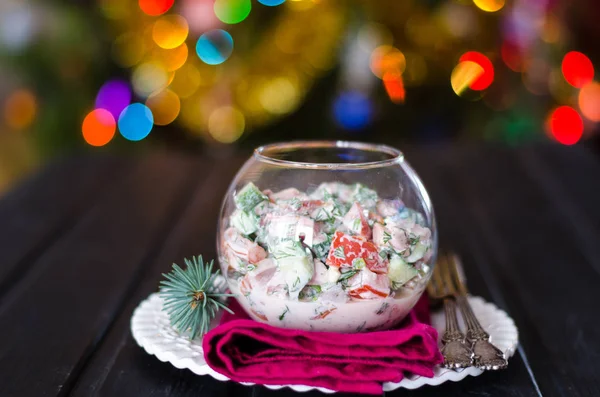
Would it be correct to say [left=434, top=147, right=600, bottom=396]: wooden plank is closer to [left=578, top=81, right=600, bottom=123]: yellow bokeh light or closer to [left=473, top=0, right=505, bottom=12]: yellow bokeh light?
[left=473, top=0, right=505, bottom=12]: yellow bokeh light

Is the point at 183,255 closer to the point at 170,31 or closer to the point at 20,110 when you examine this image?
the point at 170,31

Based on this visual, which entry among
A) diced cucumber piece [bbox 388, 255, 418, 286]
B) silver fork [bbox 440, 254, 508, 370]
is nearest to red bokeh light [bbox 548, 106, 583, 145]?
silver fork [bbox 440, 254, 508, 370]

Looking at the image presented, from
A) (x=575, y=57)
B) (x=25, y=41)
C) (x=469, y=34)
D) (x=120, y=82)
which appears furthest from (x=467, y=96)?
(x=25, y=41)

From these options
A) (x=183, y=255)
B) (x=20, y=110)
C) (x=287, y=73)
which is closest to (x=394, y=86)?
(x=287, y=73)

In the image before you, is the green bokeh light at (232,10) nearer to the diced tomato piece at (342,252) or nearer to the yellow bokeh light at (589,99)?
the yellow bokeh light at (589,99)

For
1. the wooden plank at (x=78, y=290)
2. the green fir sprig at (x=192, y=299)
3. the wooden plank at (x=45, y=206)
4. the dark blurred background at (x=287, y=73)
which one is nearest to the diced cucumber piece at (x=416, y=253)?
the green fir sprig at (x=192, y=299)

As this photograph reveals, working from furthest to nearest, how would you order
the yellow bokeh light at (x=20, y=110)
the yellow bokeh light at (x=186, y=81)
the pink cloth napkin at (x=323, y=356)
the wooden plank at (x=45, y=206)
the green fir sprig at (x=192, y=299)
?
the yellow bokeh light at (x=20, y=110) < the yellow bokeh light at (x=186, y=81) < the wooden plank at (x=45, y=206) < the green fir sprig at (x=192, y=299) < the pink cloth napkin at (x=323, y=356)
